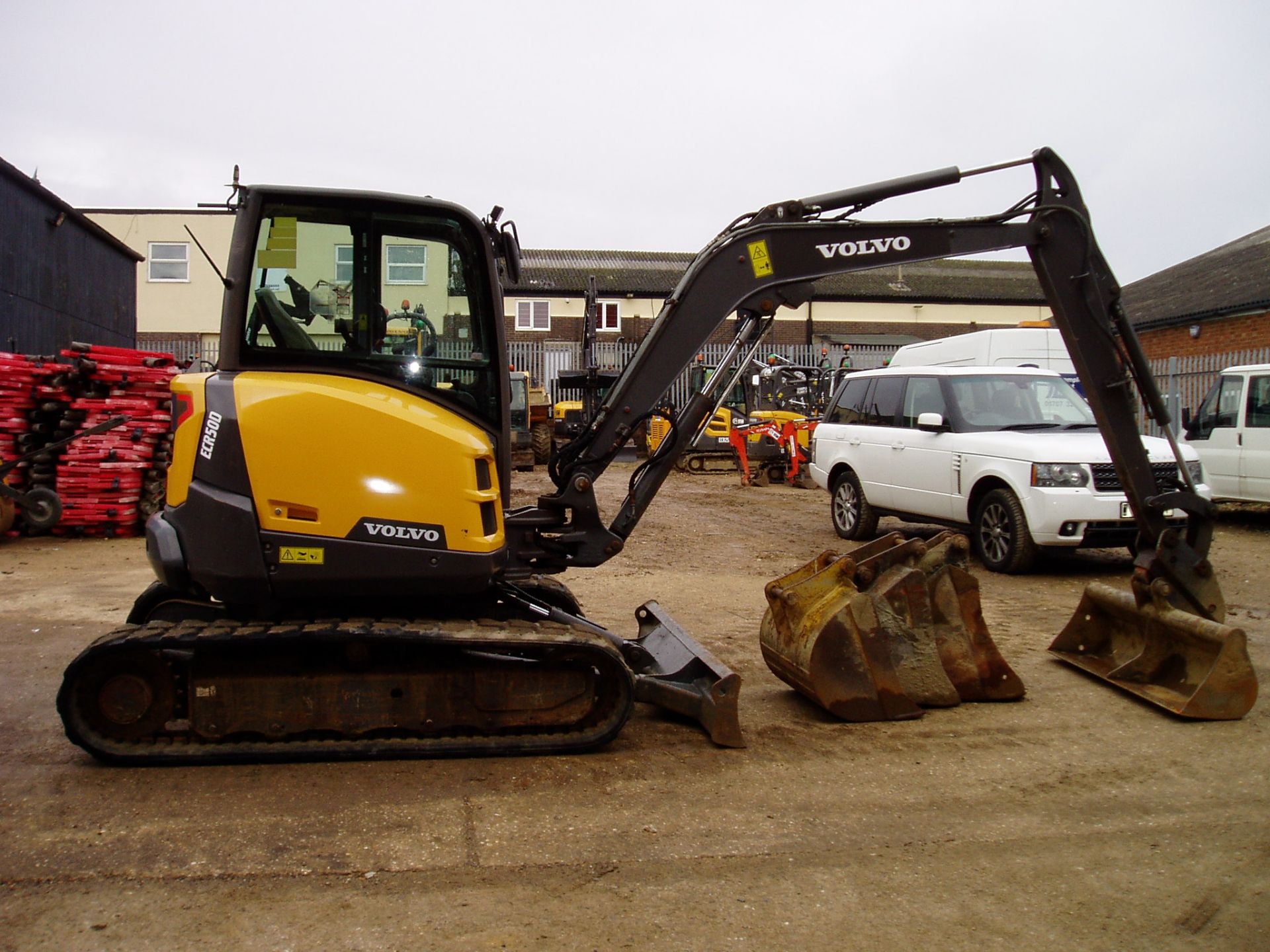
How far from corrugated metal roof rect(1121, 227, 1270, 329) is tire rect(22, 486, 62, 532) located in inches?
870

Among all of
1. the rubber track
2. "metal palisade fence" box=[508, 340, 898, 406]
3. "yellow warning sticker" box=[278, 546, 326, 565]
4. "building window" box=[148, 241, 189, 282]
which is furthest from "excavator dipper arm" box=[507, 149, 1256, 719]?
"building window" box=[148, 241, 189, 282]

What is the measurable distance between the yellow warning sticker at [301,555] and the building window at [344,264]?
1275 millimetres

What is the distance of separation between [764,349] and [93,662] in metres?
29.1

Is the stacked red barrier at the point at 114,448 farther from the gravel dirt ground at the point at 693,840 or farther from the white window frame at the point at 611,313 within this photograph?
the white window frame at the point at 611,313

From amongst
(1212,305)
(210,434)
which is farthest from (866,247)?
(1212,305)

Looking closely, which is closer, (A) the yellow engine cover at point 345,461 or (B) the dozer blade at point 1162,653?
(A) the yellow engine cover at point 345,461

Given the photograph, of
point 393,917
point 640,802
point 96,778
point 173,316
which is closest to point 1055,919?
point 640,802

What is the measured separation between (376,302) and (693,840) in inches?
110

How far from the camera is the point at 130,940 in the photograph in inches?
118

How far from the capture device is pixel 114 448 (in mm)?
11609

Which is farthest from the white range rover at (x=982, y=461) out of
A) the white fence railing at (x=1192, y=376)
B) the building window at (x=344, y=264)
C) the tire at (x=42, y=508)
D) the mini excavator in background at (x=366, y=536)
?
the white fence railing at (x=1192, y=376)

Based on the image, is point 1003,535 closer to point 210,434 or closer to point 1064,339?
point 1064,339

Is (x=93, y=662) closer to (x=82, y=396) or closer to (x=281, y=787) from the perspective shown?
(x=281, y=787)

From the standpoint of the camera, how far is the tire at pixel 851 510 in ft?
39.4
